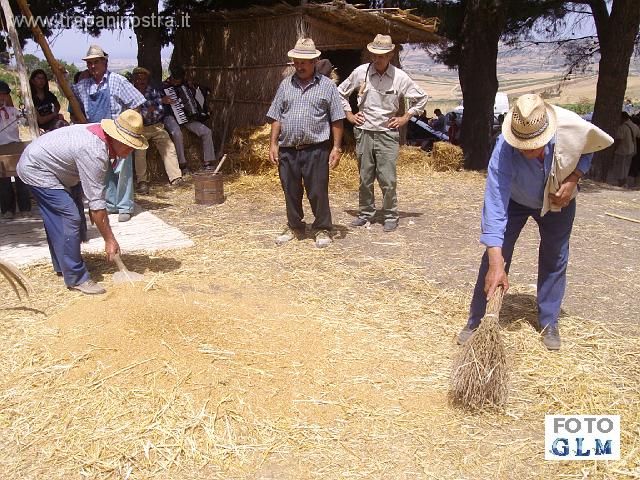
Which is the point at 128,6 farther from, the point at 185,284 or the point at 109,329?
the point at 109,329

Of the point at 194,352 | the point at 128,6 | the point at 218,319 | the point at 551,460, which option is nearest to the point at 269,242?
the point at 218,319

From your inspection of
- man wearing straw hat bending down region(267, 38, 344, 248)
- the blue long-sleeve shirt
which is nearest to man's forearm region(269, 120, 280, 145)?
man wearing straw hat bending down region(267, 38, 344, 248)

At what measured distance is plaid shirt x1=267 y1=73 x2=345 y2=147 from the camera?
233 inches

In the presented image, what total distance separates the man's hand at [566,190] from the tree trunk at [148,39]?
8.34 metres

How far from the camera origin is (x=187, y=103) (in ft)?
32.3

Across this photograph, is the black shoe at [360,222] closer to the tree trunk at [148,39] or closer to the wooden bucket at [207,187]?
the wooden bucket at [207,187]

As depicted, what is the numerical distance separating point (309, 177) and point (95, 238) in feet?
7.75

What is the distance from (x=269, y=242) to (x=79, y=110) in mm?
2723

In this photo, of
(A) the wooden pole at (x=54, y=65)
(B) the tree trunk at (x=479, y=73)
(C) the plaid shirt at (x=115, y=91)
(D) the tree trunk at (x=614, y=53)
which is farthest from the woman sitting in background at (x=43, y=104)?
(D) the tree trunk at (x=614, y=53)

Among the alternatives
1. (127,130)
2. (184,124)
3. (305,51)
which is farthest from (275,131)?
(184,124)

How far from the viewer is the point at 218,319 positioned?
4.11 meters

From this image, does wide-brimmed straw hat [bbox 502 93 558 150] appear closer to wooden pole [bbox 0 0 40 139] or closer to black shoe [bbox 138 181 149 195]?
wooden pole [bbox 0 0 40 139]

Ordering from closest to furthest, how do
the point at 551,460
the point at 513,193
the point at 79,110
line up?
the point at 551,460 → the point at 513,193 → the point at 79,110

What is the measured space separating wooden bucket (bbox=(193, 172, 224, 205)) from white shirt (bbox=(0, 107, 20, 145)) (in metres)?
2.20
